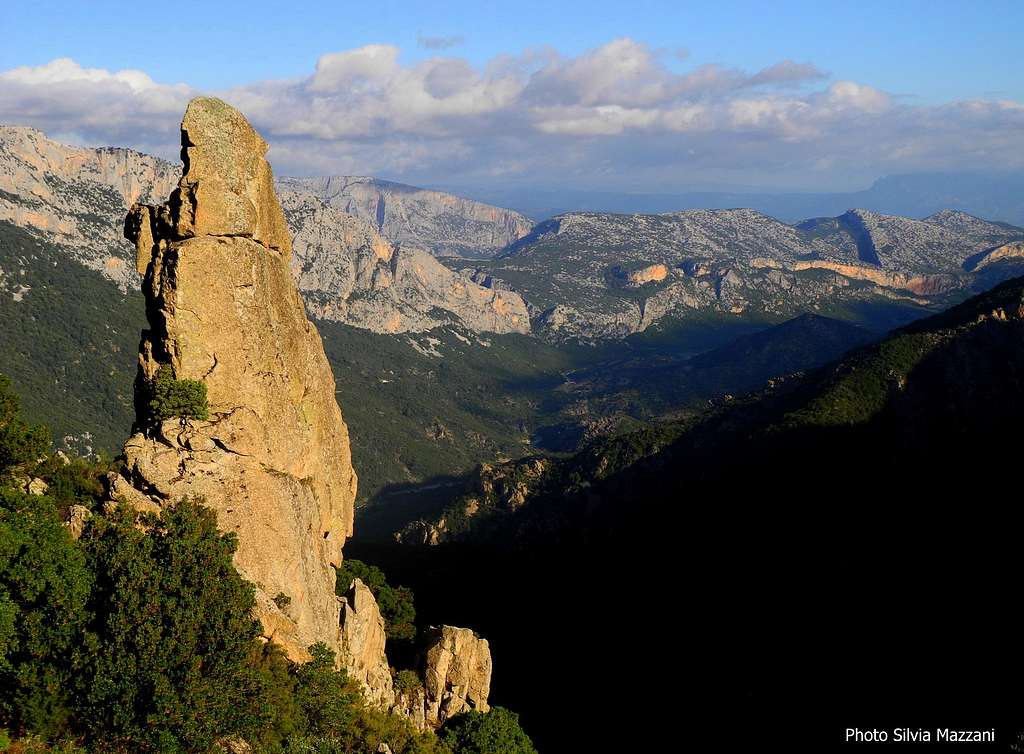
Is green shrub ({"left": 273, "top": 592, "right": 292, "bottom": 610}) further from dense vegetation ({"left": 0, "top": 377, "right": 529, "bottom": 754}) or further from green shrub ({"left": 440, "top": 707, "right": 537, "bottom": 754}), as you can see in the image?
green shrub ({"left": 440, "top": 707, "right": 537, "bottom": 754})

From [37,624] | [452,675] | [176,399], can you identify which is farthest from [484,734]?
[176,399]

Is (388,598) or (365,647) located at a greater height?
(365,647)

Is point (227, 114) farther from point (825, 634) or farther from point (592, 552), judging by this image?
point (592, 552)

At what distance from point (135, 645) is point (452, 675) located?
23685 millimetres

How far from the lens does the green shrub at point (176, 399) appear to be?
39.0 metres

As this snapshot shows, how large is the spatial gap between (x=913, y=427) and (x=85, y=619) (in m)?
111

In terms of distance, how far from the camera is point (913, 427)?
110688mm

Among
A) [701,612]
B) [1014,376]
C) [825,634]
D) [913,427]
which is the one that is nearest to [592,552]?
[701,612]

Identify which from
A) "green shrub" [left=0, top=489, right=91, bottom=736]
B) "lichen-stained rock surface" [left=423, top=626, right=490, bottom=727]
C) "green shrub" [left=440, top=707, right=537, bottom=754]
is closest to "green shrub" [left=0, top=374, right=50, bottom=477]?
"green shrub" [left=0, top=489, right=91, bottom=736]

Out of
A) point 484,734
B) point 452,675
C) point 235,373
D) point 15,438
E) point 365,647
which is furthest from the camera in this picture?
point 452,675

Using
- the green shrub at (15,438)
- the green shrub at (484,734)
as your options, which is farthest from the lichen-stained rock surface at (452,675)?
the green shrub at (15,438)

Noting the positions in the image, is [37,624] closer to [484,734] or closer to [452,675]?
[452,675]

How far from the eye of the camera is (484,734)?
46031 mm

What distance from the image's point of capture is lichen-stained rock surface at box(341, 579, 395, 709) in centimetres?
4422
